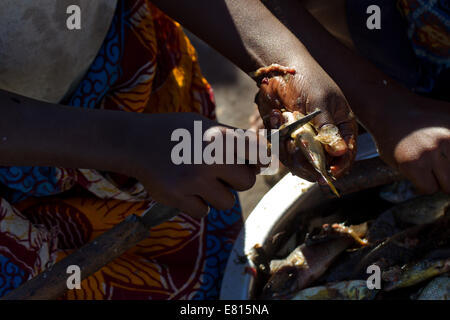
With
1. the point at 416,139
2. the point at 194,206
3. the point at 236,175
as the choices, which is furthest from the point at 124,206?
the point at 416,139

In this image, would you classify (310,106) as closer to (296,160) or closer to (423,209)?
(296,160)

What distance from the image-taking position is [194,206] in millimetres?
1394

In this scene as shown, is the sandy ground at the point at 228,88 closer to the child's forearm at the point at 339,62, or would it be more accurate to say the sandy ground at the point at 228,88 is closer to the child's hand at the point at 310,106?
the child's forearm at the point at 339,62

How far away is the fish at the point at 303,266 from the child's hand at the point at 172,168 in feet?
2.26

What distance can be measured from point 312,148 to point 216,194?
28 centimetres

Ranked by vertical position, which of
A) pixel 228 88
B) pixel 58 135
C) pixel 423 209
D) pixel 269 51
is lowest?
pixel 423 209

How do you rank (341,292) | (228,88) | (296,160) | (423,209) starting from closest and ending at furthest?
(296,160) < (341,292) < (423,209) < (228,88)

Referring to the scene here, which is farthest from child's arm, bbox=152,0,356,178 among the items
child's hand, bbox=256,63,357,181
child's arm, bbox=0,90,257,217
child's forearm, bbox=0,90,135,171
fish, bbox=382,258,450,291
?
fish, bbox=382,258,450,291

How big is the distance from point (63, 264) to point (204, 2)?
0.94 meters

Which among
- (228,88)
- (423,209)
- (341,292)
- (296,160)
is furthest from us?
(228,88)

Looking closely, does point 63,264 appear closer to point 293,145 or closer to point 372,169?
point 293,145

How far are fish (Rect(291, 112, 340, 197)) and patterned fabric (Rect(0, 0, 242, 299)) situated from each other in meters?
0.65

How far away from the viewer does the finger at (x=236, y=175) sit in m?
1.34
